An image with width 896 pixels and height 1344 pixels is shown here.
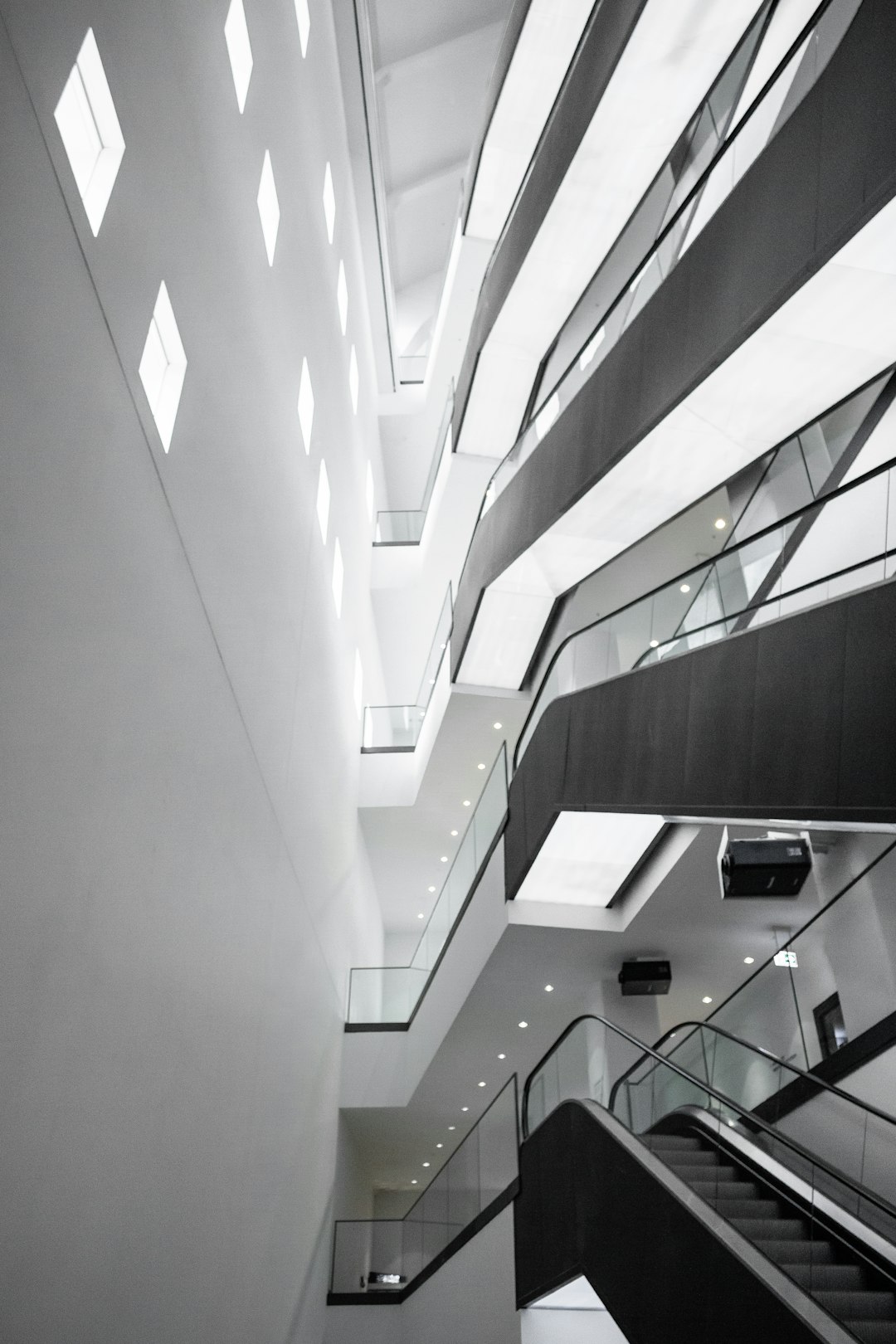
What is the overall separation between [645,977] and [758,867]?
2.89m

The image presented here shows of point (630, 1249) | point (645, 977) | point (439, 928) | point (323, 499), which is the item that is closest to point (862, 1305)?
point (630, 1249)

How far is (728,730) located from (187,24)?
20.4ft

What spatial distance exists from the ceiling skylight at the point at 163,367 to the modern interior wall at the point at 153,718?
15 centimetres

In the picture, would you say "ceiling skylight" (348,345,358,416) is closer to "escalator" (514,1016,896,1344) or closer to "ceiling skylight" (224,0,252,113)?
"ceiling skylight" (224,0,252,113)

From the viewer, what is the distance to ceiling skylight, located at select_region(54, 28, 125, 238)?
17.2 ft

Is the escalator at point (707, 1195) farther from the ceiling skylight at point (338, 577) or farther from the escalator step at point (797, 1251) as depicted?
the ceiling skylight at point (338, 577)

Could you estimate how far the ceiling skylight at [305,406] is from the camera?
1216 centimetres

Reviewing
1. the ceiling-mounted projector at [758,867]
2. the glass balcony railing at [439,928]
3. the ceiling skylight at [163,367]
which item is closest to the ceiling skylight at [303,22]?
the ceiling skylight at [163,367]

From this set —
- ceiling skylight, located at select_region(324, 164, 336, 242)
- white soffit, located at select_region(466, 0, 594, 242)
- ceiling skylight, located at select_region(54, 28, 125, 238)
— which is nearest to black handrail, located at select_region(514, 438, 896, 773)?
ceiling skylight, located at select_region(54, 28, 125, 238)

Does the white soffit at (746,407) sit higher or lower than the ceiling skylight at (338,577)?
lower

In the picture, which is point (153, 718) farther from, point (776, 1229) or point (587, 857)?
point (587, 857)

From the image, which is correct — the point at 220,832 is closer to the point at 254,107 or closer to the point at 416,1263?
the point at 254,107

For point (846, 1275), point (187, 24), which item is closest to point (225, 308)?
point (187, 24)

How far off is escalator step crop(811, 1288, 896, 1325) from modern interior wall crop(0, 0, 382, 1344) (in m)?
3.70
